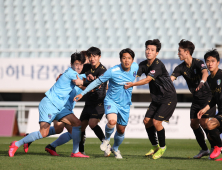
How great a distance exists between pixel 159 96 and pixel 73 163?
2053 mm

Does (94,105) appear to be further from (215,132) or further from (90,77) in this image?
(215,132)

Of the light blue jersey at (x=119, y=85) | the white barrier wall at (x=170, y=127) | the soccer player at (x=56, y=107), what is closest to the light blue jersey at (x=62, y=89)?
the soccer player at (x=56, y=107)

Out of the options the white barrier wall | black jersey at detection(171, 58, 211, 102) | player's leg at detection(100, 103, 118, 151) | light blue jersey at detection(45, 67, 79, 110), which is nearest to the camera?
player's leg at detection(100, 103, 118, 151)

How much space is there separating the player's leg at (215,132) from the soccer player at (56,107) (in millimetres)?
2312

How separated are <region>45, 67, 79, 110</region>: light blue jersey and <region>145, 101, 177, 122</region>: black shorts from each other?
1.59 metres

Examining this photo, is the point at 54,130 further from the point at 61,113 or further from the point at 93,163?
the point at 93,163

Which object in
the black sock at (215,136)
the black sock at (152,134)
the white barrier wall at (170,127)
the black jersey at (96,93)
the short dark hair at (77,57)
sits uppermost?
the short dark hair at (77,57)

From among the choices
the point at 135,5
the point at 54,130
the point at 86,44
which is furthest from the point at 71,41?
the point at 54,130

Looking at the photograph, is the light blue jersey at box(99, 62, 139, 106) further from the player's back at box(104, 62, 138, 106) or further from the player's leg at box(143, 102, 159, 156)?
the player's leg at box(143, 102, 159, 156)

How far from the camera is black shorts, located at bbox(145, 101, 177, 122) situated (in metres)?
5.68

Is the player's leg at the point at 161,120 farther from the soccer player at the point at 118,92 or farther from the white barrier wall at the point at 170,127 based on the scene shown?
the white barrier wall at the point at 170,127

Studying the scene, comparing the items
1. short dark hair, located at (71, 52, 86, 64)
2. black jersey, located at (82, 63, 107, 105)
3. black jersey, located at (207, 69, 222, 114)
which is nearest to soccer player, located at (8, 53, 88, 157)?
short dark hair, located at (71, 52, 86, 64)

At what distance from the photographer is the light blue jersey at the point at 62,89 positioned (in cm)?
551

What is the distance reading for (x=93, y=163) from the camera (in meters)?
4.91
